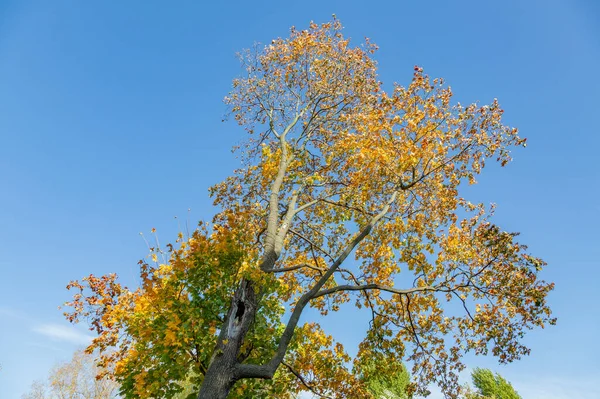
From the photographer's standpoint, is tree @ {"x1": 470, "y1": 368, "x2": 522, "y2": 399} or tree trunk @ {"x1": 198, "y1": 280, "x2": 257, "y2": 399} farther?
tree @ {"x1": 470, "y1": 368, "x2": 522, "y2": 399}

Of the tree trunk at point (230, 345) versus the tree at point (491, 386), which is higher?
the tree at point (491, 386)

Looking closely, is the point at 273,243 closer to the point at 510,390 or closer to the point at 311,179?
the point at 311,179

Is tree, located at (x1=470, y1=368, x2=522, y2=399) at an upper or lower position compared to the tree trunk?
upper

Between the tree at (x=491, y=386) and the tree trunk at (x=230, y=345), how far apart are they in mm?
31121

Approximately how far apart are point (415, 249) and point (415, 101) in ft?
13.7

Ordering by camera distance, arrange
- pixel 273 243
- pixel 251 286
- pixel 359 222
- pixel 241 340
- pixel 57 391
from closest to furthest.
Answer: pixel 241 340 → pixel 251 286 → pixel 273 243 → pixel 359 222 → pixel 57 391

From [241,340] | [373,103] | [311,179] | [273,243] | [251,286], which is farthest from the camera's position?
[373,103]

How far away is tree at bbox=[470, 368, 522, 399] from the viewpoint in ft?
112

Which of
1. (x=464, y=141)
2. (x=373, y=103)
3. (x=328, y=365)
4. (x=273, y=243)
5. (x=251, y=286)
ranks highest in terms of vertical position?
(x=373, y=103)

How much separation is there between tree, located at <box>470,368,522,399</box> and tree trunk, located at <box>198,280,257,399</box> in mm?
31121

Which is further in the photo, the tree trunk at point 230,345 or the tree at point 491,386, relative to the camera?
the tree at point 491,386

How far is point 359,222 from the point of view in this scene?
12.4 m

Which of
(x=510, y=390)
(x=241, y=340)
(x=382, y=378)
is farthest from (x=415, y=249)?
(x=510, y=390)

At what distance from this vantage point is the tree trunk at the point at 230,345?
7.92 meters
